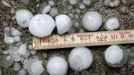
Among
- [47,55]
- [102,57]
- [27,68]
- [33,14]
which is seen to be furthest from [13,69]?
[102,57]

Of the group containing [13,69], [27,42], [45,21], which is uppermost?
[45,21]

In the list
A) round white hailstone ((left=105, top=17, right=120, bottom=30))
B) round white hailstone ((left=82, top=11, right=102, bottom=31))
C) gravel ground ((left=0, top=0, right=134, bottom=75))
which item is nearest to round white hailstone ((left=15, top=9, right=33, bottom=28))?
gravel ground ((left=0, top=0, right=134, bottom=75))

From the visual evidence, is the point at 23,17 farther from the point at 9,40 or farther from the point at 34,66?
the point at 34,66

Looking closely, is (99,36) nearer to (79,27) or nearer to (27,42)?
(79,27)

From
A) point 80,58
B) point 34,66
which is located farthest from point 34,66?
point 80,58

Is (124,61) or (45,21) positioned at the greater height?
(45,21)
